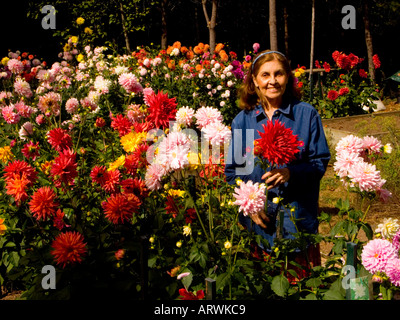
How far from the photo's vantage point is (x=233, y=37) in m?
18.5

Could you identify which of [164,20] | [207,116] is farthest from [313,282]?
[164,20]

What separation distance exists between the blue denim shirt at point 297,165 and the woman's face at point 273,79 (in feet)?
0.28

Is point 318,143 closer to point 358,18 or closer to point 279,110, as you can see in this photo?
point 279,110

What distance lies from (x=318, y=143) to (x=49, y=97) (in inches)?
70.5

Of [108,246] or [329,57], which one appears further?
[329,57]

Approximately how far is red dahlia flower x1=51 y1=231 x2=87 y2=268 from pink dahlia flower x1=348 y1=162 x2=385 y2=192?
96cm

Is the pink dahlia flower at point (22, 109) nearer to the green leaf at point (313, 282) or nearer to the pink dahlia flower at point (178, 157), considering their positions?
the pink dahlia flower at point (178, 157)

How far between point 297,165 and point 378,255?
2.02ft

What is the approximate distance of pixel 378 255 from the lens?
4.08 ft

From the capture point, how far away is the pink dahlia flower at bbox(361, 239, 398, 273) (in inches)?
48.5

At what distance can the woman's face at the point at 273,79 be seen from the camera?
1.92 m

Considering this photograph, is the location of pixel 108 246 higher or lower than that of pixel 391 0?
lower

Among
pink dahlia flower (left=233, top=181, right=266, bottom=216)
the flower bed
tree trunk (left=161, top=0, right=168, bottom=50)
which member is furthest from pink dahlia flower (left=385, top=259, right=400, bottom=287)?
tree trunk (left=161, top=0, right=168, bottom=50)
